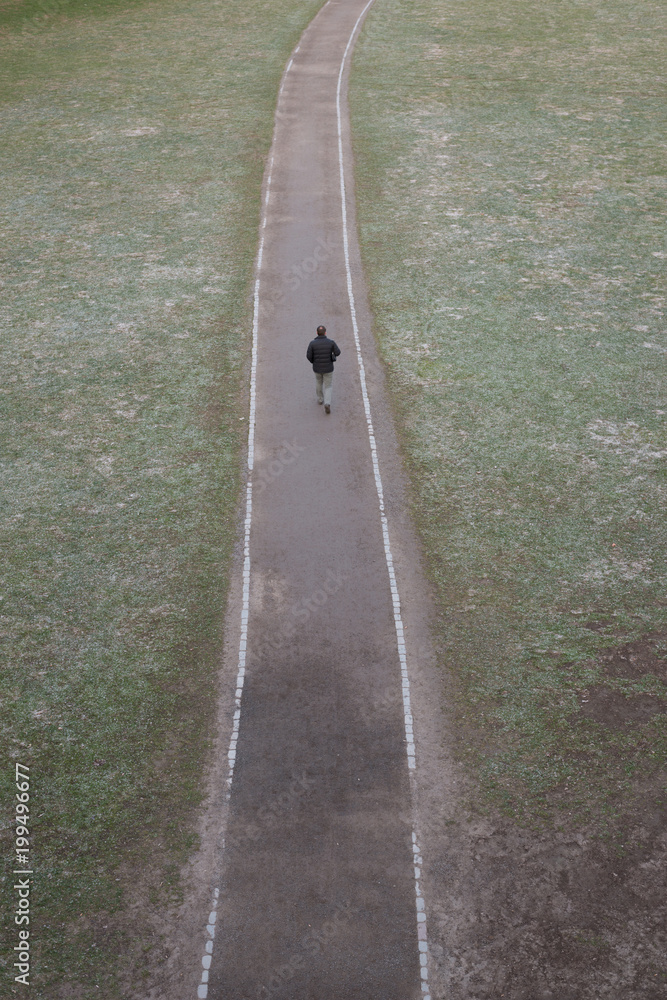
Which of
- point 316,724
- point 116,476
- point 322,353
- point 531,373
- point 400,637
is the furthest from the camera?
point 531,373

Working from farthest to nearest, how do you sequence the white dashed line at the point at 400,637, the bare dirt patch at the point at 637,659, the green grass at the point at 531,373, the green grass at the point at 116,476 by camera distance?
1. the bare dirt patch at the point at 637,659
2. the green grass at the point at 531,373
3. the green grass at the point at 116,476
4. the white dashed line at the point at 400,637

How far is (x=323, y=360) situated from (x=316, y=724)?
8560 millimetres

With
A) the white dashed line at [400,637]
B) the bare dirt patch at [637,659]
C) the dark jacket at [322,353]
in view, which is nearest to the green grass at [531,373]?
the bare dirt patch at [637,659]

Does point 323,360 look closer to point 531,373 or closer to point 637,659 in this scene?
point 531,373

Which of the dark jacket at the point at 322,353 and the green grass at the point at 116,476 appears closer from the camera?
the green grass at the point at 116,476

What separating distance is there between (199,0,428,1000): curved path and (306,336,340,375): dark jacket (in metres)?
1.13

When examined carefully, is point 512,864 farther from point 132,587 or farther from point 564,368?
point 564,368

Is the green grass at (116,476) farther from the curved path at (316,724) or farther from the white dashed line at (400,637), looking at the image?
the white dashed line at (400,637)

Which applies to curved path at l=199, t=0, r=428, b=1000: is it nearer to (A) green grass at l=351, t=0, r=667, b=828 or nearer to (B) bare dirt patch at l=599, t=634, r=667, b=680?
(A) green grass at l=351, t=0, r=667, b=828

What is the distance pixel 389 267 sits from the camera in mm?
25344

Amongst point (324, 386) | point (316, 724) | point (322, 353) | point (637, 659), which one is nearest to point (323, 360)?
point (322, 353)

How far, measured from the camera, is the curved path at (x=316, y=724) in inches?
391

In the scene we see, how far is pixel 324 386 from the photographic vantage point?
1892 cm

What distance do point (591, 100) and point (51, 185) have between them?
75.9 ft
